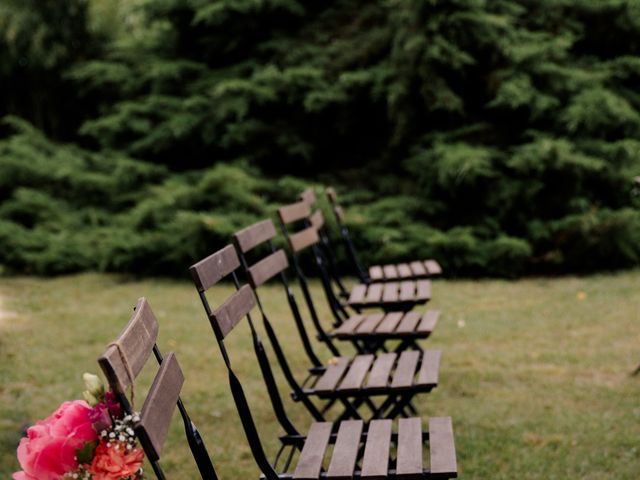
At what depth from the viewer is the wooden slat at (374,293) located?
4.53m

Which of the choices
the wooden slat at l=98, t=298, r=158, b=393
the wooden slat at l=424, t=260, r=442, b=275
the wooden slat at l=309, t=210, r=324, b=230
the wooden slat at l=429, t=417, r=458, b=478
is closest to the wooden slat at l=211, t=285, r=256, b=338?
the wooden slat at l=98, t=298, r=158, b=393

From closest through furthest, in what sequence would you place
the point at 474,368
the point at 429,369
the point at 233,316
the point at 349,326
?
the point at 233,316 < the point at 429,369 < the point at 349,326 < the point at 474,368

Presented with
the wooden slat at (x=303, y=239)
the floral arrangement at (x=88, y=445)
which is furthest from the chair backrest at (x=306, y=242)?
the floral arrangement at (x=88, y=445)

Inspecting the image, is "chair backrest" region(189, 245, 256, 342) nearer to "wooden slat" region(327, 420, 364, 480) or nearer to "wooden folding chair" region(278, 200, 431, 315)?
"wooden slat" region(327, 420, 364, 480)

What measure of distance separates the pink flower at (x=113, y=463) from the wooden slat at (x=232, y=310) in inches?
37.5

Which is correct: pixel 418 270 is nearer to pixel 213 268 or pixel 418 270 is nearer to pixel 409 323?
pixel 409 323

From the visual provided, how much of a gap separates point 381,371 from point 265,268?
0.77 m

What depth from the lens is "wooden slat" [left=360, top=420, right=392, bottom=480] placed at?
235cm

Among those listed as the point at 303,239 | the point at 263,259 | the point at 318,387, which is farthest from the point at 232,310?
the point at 303,239

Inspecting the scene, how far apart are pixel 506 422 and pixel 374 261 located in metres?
4.31

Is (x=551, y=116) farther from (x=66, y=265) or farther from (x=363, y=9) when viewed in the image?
(x=66, y=265)

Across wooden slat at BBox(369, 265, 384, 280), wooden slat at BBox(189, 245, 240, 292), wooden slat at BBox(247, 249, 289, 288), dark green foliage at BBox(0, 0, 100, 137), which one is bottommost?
wooden slat at BBox(369, 265, 384, 280)

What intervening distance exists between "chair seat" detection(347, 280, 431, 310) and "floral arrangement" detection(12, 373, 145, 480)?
9.44ft

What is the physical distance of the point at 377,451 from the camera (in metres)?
2.50
